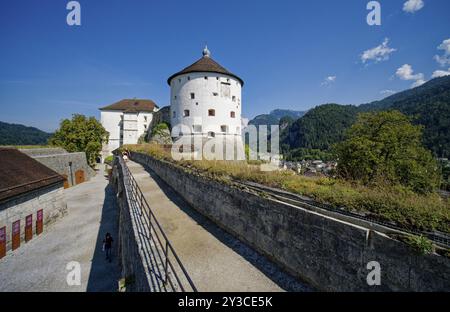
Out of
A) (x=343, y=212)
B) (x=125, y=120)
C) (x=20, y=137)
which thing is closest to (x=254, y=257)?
(x=343, y=212)

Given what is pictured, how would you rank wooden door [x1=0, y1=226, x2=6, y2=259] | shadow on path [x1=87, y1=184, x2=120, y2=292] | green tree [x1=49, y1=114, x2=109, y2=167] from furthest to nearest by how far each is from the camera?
green tree [x1=49, y1=114, x2=109, y2=167] → wooden door [x1=0, y1=226, x2=6, y2=259] → shadow on path [x1=87, y1=184, x2=120, y2=292]

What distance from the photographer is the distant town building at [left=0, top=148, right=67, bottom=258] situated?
11.6m

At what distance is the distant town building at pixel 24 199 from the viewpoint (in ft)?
38.0

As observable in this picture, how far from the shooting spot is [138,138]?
159 feet

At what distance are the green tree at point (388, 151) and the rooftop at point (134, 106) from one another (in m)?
45.5

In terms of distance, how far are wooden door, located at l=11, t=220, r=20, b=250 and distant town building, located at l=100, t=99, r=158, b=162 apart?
122 feet

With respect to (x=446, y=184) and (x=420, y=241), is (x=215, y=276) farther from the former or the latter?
(x=446, y=184)

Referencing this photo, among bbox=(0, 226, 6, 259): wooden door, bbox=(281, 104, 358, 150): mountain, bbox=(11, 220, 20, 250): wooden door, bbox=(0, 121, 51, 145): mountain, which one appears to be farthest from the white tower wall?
bbox=(0, 121, 51, 145): mountain

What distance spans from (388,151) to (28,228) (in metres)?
24.0

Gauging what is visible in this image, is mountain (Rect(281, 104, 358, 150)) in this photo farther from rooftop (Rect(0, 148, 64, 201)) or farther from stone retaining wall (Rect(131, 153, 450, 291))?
stone retaining wall (Rect(131, 153, 450, 291))

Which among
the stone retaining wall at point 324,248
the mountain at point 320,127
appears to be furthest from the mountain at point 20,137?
the mountain at point 320,127

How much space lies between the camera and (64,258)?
11.6 meters

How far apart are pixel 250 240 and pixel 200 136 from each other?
25.3 meters

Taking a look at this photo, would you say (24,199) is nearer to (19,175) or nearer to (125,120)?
(19,175)
